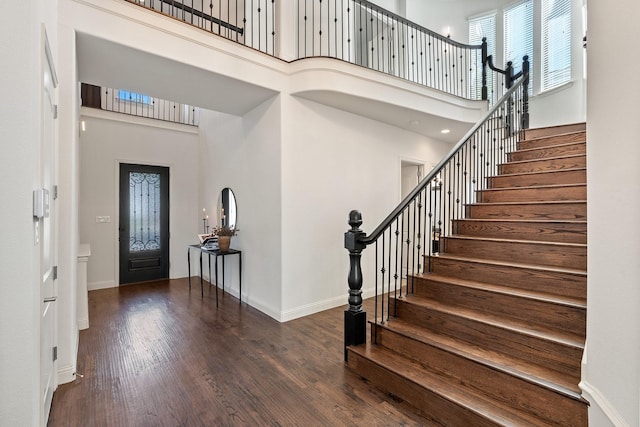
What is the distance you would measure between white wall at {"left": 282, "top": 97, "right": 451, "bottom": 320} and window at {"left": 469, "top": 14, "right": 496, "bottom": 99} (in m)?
2.65

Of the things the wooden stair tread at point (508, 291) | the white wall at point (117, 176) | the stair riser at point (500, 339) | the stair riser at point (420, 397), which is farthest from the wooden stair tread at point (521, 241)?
the white wall at point (117, 176)

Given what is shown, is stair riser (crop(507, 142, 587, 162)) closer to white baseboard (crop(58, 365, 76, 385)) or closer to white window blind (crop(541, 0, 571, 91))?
white window blind (crop(541, 0, 571, 91))

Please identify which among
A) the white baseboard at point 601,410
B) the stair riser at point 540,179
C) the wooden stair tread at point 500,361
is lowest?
the wooden stair tread at point 500,361

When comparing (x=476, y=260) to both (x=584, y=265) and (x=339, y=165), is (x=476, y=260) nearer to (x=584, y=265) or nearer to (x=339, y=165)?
(x=584, y=265)

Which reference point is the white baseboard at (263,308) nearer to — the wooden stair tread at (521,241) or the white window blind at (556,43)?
the wooden stair tread at (521,241)

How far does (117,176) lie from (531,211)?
20.7 ft

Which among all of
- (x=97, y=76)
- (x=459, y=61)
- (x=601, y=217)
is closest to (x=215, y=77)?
(x=97, y=76)

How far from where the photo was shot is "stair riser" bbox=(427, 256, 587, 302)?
221 centimetres

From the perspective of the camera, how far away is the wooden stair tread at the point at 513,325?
1.92 m

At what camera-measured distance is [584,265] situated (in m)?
2.31

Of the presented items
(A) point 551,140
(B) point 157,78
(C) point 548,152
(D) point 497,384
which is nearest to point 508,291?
(D) point 497,384

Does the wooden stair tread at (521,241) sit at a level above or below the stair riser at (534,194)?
below

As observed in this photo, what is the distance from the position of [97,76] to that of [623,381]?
456 cm

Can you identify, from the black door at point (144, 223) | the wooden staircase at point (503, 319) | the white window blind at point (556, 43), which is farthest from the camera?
the black door at point (144, 223)
